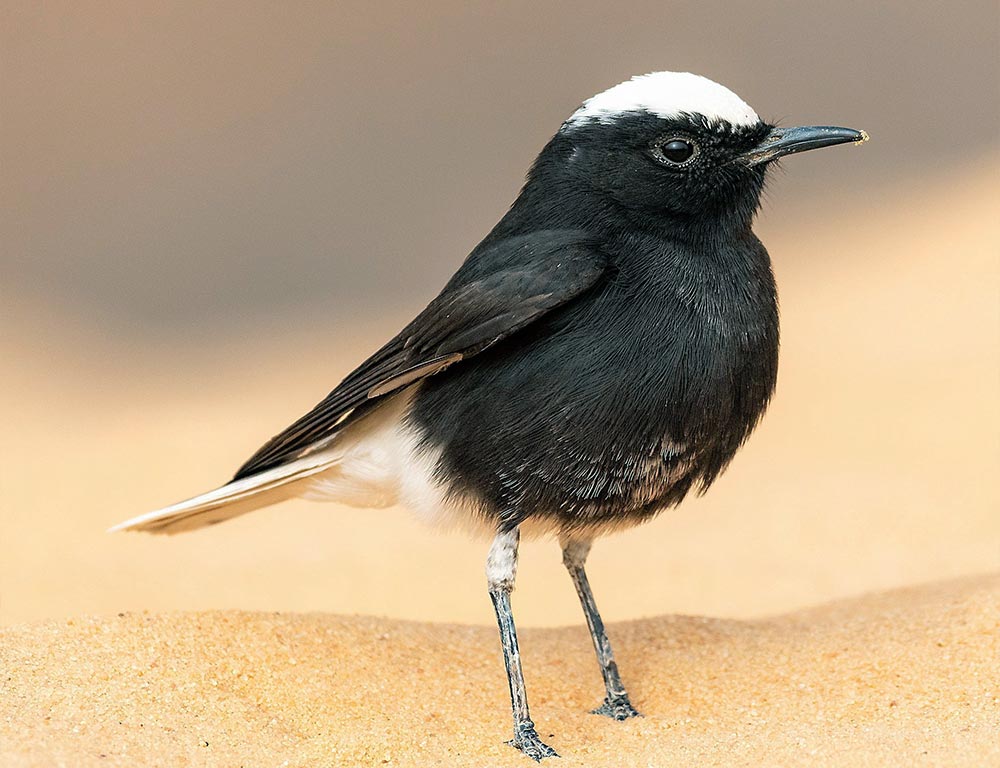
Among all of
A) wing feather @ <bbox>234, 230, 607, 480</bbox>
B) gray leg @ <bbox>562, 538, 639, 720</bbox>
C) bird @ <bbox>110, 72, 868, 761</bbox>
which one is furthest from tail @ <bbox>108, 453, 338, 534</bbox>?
gray leg @ <bbox>562, 538, 639, 720</bbox>

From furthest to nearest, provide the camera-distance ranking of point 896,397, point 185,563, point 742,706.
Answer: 1. point 896,397
2. point 185,563
3. point 742,706

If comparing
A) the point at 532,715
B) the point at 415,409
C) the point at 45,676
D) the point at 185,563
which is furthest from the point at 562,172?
the point at 185,563

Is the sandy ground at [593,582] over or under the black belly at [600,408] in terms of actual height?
under

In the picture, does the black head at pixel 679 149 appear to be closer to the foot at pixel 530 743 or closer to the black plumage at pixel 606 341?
the black plumage at pixel 606 341

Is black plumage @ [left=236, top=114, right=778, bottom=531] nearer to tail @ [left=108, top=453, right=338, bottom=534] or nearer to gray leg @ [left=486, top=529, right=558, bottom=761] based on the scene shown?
gray leg @ [left=486, top=529, right=558, bottom=761]

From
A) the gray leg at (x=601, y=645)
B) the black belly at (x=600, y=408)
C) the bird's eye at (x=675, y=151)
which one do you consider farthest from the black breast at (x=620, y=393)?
the gray leg at (x=601, y=645)

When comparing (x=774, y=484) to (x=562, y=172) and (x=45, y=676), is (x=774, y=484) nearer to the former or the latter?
(x=562, y=172)
